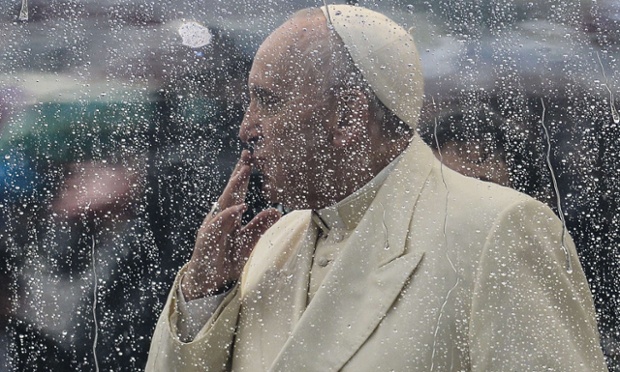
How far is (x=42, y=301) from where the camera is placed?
209 centimetres

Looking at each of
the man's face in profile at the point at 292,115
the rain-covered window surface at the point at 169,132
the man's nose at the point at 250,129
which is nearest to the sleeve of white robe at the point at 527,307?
the rain-covered window surface at the point at 169,132

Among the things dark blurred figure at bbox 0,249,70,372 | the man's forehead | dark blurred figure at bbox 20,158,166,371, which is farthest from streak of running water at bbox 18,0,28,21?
the man's forehead

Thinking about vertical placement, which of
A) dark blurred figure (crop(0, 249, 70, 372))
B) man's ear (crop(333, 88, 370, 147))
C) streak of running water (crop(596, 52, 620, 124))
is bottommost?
dark blurred figure (crop(0, 249, 70, 372))

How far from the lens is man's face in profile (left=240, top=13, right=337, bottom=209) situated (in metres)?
1.61

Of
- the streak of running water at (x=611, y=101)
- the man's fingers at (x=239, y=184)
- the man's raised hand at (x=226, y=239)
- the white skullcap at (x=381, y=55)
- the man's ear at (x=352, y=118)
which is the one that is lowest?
the man's raised hand at (x=226, y=239)

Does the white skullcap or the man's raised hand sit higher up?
the white skullcap

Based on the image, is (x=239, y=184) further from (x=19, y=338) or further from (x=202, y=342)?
(x=19, y=338)

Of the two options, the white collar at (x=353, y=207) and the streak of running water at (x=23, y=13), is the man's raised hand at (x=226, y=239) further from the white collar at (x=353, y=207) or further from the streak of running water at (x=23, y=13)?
the streak of running water at (x=23, y=13)

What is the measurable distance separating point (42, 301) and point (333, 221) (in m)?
0.74

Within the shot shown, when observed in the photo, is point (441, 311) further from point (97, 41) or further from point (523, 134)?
point (97, 41)

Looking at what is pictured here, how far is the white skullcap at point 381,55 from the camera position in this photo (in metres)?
1.62

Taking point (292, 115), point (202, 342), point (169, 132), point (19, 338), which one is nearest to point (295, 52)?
point (292, 115)

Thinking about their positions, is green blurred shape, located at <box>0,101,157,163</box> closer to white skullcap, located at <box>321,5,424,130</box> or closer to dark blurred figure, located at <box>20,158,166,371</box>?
dark blurred figure, located at <box>20,158,166,371</box>

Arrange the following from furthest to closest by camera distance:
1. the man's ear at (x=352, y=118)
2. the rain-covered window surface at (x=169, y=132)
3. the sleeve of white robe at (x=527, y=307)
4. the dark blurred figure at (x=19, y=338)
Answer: the dark blurred figure at (x=19, y=338) → the rain-covered window surface at (x=169, y=132) → the man's ear at (x=352, y=118) → the sleeve of white robe at (x=527, y=307)
